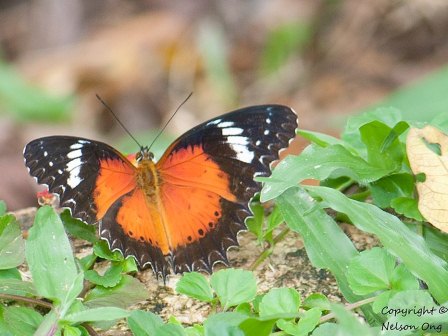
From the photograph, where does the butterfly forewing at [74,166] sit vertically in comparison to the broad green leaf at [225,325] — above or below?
above

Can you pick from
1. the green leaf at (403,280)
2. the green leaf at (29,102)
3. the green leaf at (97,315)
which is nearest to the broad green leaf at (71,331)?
the green leaf at (97,315)

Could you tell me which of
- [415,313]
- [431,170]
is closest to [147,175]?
[431,170]

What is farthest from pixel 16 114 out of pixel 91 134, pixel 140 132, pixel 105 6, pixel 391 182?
pixel 391 182

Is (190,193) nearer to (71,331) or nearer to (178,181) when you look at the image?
(178,181)

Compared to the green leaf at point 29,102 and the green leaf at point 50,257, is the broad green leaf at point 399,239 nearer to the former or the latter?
the green leaf at point 50,257

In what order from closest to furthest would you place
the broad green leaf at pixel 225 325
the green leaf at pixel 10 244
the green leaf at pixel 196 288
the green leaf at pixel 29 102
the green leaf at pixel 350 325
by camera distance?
the green leaf at pixel 350 325, the broad green leaf at pixel 225 325, the green leaf at pixel 196 288, the green leaf at pixel 10 244, the green leaf at pixel 29 102

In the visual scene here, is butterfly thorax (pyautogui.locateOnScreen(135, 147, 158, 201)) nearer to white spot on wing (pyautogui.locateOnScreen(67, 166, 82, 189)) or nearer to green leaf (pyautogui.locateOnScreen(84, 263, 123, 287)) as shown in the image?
white spot on wing (pyautogui.locateOnScreen(67, 166, 82, 189))
